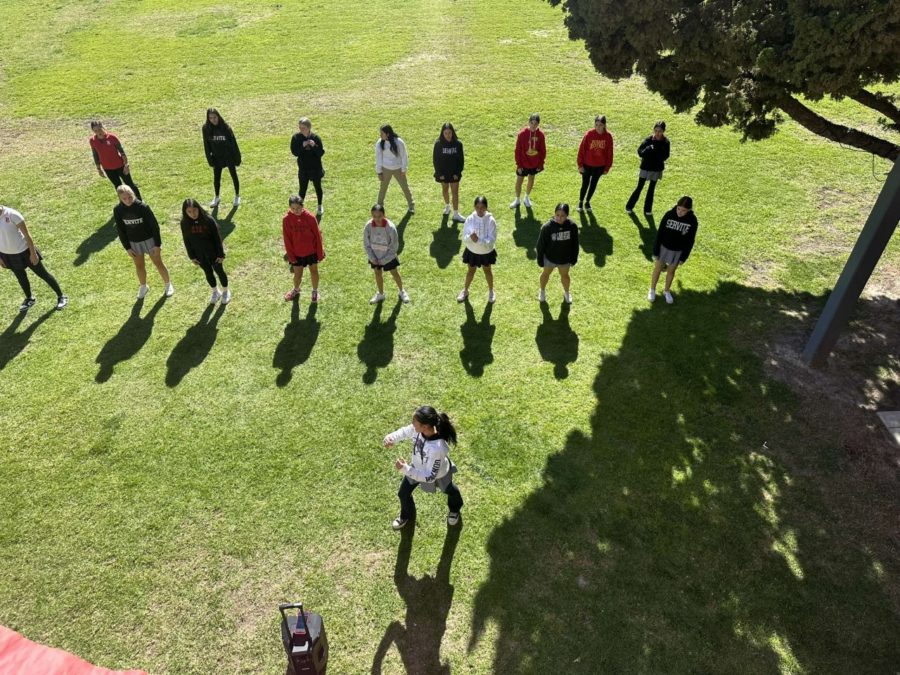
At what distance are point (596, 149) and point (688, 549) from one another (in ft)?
25.2

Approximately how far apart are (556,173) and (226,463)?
10027mm

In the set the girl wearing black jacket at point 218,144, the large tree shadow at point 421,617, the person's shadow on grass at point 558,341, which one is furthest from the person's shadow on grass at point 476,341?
the girl wearing black jacket at point 218,144

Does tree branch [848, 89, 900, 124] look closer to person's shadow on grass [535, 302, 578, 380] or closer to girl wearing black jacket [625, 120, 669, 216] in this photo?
girl wearing black jacket [625, 120, 669, 216]

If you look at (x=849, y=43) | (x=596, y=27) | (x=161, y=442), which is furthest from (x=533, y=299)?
(x=161, y=442)

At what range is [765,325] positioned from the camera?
29.3 ft

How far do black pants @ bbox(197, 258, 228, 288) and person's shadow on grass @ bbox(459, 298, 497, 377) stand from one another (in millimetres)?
4038

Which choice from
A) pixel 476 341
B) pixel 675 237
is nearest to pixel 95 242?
pixel 476 341

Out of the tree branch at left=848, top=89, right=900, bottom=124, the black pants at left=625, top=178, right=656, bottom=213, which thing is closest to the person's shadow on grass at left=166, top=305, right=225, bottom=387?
the black pants at left=625, top=178, right=656, bottom=213

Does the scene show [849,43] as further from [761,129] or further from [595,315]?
[595,315]

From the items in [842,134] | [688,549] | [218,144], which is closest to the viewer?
[688,549]

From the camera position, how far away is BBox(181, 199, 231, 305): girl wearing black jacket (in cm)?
860

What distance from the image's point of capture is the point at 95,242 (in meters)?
11.2

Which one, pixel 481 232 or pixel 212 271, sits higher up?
pixel 481 232

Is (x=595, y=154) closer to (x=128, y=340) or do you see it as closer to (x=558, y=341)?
(x=558, y=341)
